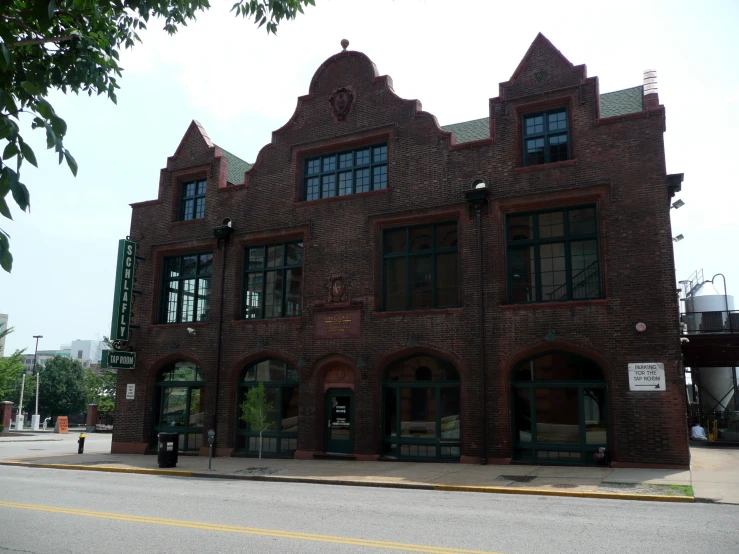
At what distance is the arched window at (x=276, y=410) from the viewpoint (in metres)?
22.1

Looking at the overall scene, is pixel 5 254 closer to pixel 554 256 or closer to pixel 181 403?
pixel 554 256

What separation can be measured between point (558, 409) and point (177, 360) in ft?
48.0

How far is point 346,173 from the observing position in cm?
2278

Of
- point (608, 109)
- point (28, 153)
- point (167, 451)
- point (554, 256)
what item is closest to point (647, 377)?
point (554, 256)

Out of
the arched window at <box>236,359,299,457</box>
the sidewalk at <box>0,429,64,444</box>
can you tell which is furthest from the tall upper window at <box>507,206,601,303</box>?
the sidewalk at <box>0,429,64,444</box>

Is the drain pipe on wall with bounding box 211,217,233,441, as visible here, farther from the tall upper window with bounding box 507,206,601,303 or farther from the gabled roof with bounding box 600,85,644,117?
the gabled roof with bounding box 600,85,644,117

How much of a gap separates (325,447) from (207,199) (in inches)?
427

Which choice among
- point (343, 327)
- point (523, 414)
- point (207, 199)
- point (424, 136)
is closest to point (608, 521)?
point (523, 414)

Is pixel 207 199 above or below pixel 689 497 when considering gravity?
above

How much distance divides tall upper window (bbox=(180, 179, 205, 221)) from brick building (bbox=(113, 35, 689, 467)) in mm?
149

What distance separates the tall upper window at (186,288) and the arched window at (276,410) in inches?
133

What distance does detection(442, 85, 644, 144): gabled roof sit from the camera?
19578 millimetres

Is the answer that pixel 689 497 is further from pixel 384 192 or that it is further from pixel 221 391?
pixel 221 391

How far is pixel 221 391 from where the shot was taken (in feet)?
76.2
